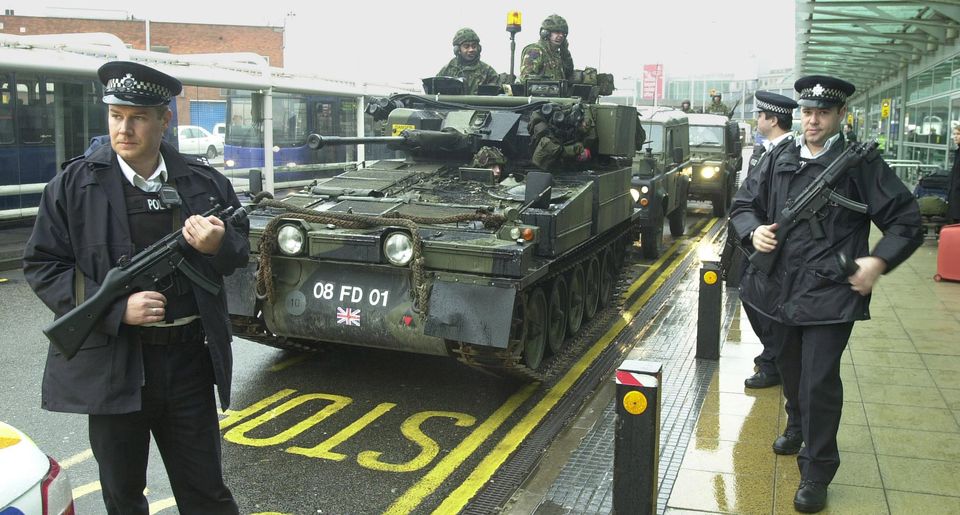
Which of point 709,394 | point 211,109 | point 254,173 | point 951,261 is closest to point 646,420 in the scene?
point 709,394

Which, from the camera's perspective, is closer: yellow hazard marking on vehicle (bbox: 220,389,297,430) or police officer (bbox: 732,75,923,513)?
police officer (bbox: 732,75,923,513)

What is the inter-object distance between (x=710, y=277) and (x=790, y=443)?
9.38 ft

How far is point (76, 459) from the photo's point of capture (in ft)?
19.5

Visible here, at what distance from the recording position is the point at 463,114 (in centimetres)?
975

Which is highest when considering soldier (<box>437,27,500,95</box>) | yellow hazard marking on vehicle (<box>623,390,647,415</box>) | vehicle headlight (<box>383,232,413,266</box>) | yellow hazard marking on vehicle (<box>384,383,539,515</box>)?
soldier (<box>437,27,500,95</box>)

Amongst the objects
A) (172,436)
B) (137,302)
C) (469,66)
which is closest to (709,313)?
(469,66)

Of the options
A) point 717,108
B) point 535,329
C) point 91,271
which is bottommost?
point 535,329

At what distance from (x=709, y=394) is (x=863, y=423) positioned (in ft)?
3.99

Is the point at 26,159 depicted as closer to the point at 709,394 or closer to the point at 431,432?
the point at 431,432

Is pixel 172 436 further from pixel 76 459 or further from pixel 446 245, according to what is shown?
pixel 446 245

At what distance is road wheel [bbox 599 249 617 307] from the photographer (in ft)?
34.6

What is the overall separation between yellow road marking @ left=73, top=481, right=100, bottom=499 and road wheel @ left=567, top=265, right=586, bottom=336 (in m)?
4.60

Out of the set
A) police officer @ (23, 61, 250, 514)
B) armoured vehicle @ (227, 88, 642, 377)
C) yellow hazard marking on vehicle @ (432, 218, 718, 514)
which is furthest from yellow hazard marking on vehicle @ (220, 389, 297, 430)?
police officer @ (23, 61, 250, 514)

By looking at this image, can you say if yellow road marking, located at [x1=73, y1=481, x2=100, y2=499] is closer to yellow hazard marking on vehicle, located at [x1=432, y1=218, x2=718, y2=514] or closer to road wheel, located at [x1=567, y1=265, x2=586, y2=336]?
yellow hazard marking on vehicle, located at [x1=432, y1=218, x2=718, y2=514]
